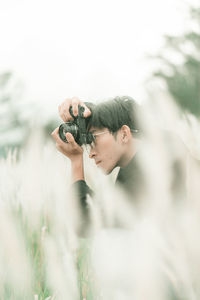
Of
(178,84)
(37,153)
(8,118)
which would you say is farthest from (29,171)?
(8,118)

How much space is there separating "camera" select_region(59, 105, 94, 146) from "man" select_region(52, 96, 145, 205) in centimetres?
1

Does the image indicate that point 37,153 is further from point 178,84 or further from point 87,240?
point 178,84

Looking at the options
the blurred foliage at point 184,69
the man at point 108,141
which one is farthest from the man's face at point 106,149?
the blurred foliage at point 184,69

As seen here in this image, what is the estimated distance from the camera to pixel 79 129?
122 cm

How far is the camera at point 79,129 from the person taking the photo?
120cm

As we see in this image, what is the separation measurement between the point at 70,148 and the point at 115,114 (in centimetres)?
14

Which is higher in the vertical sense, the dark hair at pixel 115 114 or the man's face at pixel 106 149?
the dark hair at pixel 115 114

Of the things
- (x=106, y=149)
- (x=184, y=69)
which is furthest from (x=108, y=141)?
(x=184, y=69)

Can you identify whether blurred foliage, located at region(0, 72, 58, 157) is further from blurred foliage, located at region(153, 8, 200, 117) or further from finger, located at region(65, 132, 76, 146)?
finger, located at region(65, 132, 76, 146)

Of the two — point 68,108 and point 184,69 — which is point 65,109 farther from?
point 184,69

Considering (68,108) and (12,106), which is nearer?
(68,108)

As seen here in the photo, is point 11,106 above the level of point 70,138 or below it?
above

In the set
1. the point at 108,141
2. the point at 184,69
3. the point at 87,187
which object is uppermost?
the point at 184,69

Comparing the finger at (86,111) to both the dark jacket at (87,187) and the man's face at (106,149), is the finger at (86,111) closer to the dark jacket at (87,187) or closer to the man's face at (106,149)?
the man's face at (106,149)
